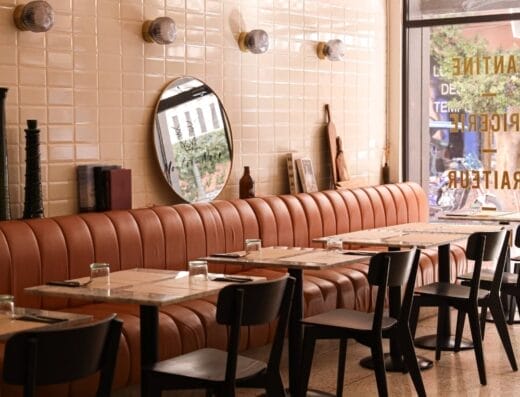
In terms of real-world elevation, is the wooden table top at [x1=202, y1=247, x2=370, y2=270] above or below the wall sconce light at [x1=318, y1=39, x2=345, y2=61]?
below

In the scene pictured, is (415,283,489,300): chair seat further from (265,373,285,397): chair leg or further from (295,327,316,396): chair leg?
(265,373,285,397): chair leg

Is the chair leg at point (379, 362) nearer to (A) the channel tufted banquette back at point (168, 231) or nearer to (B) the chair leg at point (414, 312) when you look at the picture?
(B) the chair leg at point (414, 312)

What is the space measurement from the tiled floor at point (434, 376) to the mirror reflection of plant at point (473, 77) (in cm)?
293

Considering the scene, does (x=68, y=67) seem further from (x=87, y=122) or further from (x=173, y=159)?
(x=173, y=159)

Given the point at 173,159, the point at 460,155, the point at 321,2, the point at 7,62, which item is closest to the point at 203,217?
the point at 173,159

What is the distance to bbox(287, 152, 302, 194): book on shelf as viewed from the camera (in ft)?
25.1

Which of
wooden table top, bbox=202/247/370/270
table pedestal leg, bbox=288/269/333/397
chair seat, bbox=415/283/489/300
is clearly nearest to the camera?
wooden table top, bbox=202/247/370/270

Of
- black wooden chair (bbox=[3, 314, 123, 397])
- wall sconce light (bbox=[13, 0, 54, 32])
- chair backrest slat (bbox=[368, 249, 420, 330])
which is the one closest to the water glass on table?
chair backrest slat (bbox=[368, 249, 420, 330])

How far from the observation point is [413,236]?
628 centimetres

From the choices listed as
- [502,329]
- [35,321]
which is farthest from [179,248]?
[35,321]

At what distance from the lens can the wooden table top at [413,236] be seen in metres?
5.91

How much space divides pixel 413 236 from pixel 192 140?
1.70m

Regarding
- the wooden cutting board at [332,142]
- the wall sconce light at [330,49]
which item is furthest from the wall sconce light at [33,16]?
the wooden cutting board at [332,142]

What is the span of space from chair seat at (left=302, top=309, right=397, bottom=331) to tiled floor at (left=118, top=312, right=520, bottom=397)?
555 millimetres
